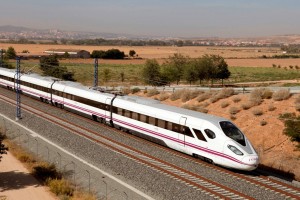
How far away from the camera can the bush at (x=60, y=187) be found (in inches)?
695

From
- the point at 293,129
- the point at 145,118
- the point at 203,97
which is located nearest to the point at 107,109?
the point at 145,118

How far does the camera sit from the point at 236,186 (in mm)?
18359

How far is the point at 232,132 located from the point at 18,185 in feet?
36.1

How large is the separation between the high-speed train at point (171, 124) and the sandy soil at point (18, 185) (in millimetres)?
8180

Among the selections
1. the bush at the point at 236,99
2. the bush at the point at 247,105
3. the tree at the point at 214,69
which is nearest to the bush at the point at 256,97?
the bush at the point at 247,105

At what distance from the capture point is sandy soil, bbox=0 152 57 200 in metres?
17.4

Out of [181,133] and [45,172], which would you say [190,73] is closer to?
[181,133]

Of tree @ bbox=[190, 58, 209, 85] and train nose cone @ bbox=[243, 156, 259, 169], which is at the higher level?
tree @ bbox=[190, 58, 209, 85]

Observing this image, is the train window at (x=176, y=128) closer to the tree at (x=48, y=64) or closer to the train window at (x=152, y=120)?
the train window at (x=152, y=120)

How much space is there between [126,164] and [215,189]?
5.64 metres

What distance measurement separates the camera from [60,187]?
17797 mm


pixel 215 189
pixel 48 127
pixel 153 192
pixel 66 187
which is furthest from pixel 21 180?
pixel 48 127

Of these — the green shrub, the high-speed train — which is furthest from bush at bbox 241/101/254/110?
the high-speed train

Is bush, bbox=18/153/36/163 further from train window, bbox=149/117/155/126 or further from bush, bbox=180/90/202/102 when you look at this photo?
bush, bbox=180/90/202/102
